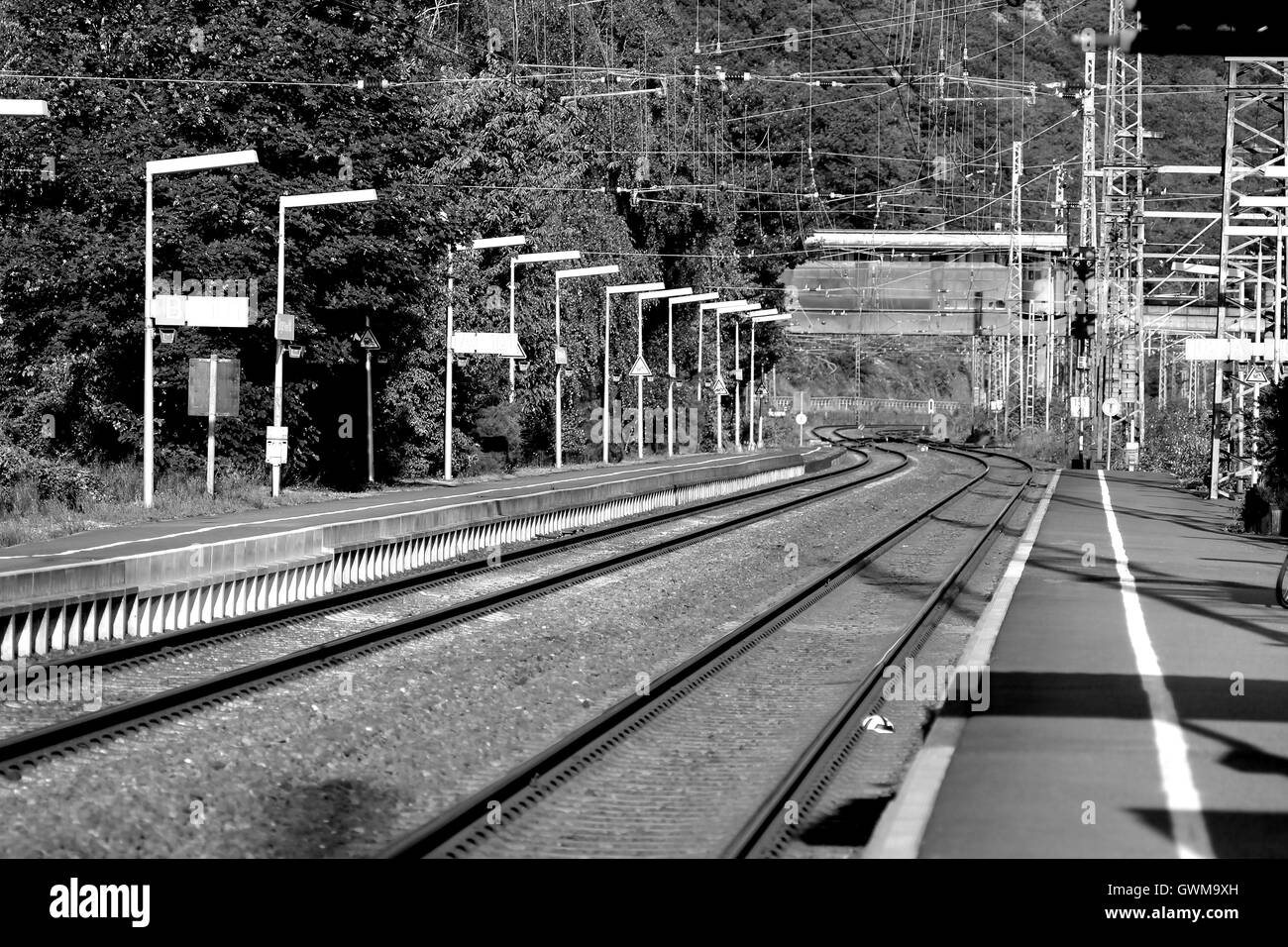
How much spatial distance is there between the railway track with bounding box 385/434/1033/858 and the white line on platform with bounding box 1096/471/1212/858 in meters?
2.21

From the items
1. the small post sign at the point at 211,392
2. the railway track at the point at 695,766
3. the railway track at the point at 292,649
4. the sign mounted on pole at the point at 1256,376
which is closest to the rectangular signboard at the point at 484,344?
the small post sign at the point at 211,392

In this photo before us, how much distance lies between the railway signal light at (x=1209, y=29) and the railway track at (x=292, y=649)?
8.91m

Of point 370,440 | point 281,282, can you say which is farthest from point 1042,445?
point 281,282

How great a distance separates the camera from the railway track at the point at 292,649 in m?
12.7

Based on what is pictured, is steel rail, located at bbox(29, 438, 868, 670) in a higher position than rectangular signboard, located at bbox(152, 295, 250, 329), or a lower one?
lower

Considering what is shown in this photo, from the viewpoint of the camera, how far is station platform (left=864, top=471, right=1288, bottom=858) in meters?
8.65

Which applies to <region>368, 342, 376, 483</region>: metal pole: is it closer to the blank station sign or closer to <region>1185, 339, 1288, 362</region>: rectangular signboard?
the blank station sign

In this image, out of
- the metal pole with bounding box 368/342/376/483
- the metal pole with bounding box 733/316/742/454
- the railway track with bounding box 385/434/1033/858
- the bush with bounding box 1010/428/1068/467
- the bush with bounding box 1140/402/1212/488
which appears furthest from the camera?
the metal pole with bounding box 733/316/742/454

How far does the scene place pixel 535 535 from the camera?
35.2 meters

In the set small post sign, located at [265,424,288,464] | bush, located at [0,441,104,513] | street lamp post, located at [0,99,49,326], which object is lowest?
bush, located at [0,441,104,513]

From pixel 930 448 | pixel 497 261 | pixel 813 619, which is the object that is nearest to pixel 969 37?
pixel 930 448

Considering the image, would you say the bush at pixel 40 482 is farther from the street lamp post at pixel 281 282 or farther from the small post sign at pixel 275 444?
the street lamp post at pixel 281 282

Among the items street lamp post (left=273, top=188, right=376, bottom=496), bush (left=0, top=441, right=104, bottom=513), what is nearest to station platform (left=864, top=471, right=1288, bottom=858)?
street lamp post (left=273, top=188, right=376, bottom=496)

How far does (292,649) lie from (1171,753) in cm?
1031
